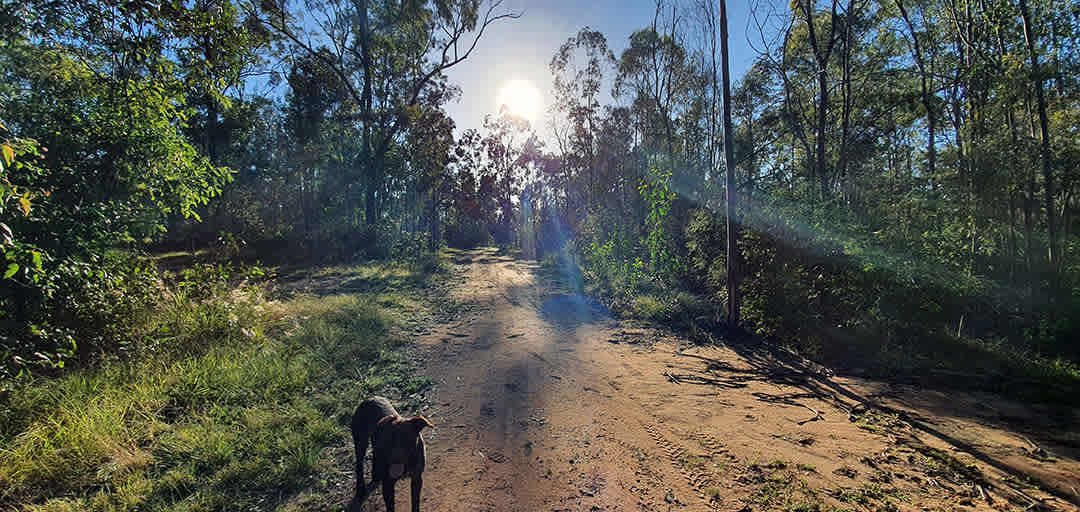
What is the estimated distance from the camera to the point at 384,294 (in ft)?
32.1

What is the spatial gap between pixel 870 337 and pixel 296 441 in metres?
7.71

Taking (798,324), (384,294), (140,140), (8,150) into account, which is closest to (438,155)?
(384,294)

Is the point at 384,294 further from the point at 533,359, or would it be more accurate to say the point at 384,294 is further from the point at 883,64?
the point at 883,64

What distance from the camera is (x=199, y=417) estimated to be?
3.54 meters

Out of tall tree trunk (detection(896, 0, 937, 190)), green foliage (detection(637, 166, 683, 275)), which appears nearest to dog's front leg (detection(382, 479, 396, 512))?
green foliage (detection(637, 166, 683, 275))

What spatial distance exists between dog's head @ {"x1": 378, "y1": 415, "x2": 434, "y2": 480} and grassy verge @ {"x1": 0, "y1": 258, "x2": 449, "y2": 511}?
1053 mm

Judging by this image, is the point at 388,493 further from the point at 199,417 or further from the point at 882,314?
the point at 882,314

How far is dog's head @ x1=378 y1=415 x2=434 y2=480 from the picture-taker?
226 centimetres

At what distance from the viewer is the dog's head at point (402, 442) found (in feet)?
7.43

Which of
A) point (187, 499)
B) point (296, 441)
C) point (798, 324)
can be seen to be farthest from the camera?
point (798, 324)

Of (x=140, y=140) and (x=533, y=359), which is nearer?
(x=140, y=140)

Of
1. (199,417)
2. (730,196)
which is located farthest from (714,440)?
Result: (730,196)

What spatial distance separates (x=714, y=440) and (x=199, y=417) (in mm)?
4824

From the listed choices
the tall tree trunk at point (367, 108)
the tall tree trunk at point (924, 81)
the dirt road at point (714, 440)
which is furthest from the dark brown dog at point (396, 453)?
the tall tree trunk at point (367, 108)
